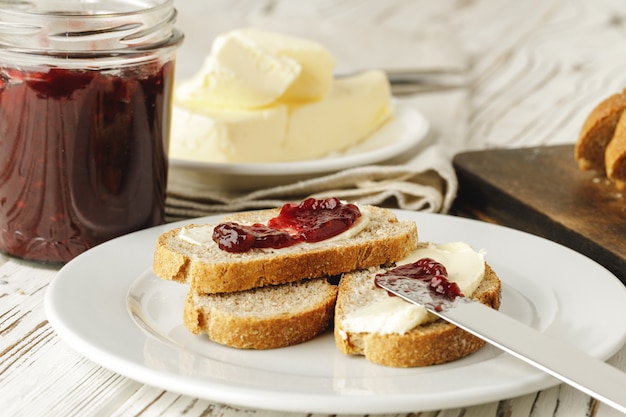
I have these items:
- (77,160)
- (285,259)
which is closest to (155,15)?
(77,160)

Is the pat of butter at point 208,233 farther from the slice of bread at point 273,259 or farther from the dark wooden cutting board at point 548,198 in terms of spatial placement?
the dark wooden cutting board at point 548,198

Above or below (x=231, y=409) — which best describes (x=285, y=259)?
above

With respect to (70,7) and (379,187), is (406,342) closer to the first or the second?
(379,187)

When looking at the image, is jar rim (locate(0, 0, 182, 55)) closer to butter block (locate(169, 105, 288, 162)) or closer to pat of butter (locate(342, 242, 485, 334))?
butter block (locate(169, 105, 288, 162))

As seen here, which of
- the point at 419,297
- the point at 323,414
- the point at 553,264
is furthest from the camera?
the point at 553,264

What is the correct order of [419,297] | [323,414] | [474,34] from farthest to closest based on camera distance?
1. [474,34]
2. [419,297]
3. [323,414]

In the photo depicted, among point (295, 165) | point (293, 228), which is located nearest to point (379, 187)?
point (295, 165)

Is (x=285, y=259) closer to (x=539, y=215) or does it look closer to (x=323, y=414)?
(x=323, y=414)
